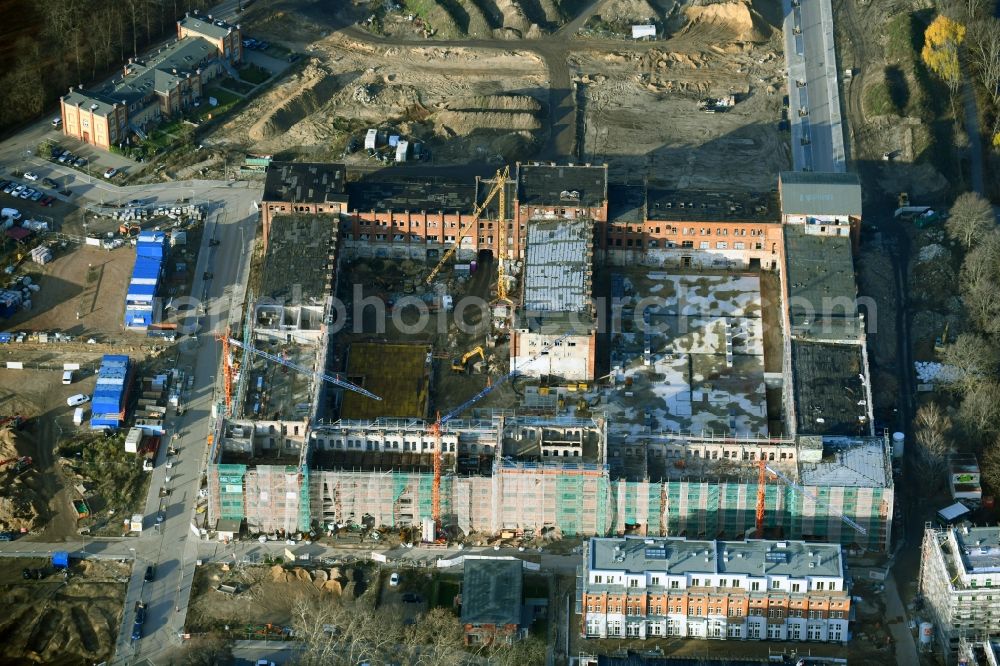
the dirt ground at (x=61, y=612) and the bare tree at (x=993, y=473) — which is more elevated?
the bare tree at (x=993, y=473)

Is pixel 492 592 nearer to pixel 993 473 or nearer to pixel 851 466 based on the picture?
pixel 851 466

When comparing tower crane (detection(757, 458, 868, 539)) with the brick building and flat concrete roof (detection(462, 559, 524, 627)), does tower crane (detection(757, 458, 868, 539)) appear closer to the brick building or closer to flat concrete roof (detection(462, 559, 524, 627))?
the brick building

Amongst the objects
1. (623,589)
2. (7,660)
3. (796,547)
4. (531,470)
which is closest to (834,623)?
(796,547)

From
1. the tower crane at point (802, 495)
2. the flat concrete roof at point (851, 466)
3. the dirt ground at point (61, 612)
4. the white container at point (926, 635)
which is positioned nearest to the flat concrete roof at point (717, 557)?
the tower crane at point (802, 495)

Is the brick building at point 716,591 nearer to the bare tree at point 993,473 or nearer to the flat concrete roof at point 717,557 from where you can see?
the flat concrete roof at point 717,557

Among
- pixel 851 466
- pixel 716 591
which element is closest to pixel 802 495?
pixel 851 466

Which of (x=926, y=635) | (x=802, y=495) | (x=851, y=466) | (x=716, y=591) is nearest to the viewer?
A: (x=716, y=591)
